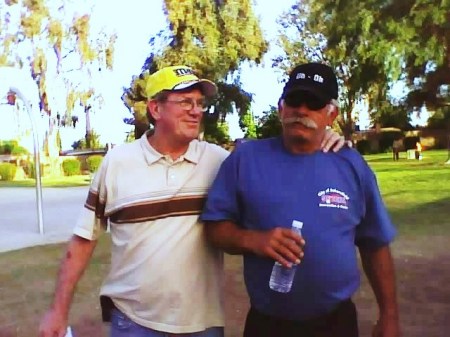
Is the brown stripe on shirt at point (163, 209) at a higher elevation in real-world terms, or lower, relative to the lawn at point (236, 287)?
higher

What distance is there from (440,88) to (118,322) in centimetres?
3013

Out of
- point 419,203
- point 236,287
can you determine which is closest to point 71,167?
point 419,203

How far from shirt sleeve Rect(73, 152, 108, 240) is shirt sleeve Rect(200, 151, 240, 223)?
45 centimetres

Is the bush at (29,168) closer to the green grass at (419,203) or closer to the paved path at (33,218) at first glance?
the paved path at (33,218)

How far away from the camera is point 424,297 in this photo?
7.37 m

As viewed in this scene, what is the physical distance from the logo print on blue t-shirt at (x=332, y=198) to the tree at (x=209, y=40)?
3887 centimetres

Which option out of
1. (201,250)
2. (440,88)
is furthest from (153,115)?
(440,88)

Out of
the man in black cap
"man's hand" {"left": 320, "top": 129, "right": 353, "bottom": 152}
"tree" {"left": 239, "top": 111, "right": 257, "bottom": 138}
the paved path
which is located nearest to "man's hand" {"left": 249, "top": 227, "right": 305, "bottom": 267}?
the man in black cap

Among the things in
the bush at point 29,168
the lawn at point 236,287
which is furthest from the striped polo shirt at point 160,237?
the bush at point 29,168

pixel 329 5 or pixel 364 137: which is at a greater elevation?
pixel 329 5

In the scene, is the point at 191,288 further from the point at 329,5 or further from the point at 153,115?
the point at 329,5

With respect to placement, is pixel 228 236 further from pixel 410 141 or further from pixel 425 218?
pixel 410 141

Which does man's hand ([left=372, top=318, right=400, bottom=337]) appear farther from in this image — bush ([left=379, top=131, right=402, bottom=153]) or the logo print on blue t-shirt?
bush ([left=379, top=131, right=402, bottom=153])

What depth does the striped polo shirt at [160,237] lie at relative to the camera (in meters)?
2.85
